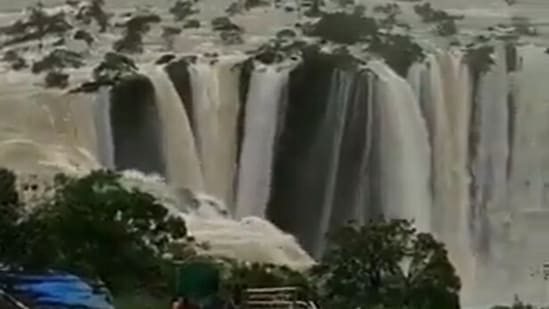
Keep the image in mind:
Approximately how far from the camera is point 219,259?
3.31 metres

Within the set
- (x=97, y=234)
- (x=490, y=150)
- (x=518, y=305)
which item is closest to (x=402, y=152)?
(x=490, y=150)

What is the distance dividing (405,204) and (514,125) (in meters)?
0.31

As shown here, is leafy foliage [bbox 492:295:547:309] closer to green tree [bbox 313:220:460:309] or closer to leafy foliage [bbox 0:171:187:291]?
green tree [bbox 313:220:460:309]

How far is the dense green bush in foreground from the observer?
3.30 metres

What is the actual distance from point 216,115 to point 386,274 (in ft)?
1.76

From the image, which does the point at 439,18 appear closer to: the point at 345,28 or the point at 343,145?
the point at 345,28

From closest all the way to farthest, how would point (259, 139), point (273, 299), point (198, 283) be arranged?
point (198, 283), point (273, 299), point (259, 139)

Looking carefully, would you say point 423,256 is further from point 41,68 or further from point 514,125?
point 41,68

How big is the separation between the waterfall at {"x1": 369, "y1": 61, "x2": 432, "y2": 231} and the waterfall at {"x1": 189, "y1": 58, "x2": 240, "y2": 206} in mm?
331

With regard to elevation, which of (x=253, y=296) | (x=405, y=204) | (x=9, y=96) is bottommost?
(x=253, y=296)

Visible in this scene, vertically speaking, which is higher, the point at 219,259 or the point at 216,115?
the point at 216,115

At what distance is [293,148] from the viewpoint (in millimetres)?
3381

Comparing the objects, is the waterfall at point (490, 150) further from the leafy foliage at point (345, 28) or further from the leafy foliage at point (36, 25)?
the leafy foliage at point (36, 25)

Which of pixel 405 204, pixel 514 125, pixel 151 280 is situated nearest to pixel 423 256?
pixel 405 204
